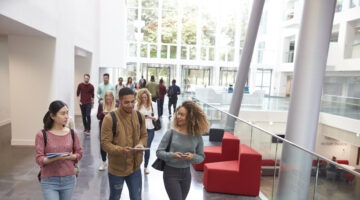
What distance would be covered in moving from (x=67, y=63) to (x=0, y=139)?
271 cm

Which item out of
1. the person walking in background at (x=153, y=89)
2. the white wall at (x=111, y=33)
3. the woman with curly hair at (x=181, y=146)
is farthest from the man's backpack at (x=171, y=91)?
the woman with curly hair at (x=181, y=146)

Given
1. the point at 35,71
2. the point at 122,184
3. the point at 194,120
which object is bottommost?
the point at 122,184

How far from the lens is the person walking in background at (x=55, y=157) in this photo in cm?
277

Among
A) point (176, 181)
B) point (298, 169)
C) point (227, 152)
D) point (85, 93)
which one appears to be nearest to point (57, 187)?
point (176, 181)

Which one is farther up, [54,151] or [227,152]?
[54,151]

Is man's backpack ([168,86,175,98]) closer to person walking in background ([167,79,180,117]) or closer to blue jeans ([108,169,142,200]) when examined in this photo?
person walking in background ([167,79,180,117])

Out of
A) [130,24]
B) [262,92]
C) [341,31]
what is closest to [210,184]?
[262,92]

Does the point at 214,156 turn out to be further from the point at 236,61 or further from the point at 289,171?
the point at 236,61

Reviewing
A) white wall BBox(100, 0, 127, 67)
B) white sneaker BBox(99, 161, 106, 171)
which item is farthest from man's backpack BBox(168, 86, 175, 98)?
white sneaker BBox(99, 161, 106, 171)

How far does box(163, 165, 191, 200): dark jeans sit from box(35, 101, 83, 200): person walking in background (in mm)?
943

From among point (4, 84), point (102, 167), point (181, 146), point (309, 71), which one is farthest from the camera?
point (4, 84)

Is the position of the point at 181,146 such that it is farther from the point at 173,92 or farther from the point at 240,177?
the point at 173,92

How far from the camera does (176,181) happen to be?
3102 millimetres

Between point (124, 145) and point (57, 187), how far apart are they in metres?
0.74
